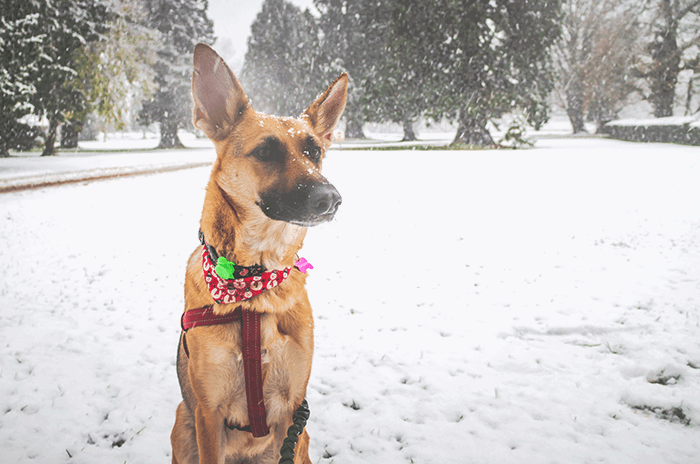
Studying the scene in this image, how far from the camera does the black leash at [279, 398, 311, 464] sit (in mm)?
1771

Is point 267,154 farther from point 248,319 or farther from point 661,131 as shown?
point 661,131

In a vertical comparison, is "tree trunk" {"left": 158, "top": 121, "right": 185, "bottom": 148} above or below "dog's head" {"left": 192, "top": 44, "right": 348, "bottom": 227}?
above

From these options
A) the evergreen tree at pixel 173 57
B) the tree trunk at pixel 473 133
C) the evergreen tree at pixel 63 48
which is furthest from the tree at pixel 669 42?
the evergreen tree at pixel 173 57

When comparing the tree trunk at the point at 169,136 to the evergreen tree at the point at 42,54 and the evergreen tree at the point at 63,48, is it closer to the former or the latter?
the evergreen tree at the point at 63,48

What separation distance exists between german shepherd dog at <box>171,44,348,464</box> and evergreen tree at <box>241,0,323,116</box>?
36.7 m

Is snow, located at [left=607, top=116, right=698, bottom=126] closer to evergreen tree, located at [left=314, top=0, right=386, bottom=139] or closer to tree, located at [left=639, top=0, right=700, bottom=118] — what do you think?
tree, located at [left=639, top=0, right=700, bottom=118]

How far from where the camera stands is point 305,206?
204 centimetres

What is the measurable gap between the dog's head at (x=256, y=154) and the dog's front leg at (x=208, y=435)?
3.60 feet

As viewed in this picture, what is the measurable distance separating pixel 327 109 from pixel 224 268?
149cm

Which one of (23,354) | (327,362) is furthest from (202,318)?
(23,354)

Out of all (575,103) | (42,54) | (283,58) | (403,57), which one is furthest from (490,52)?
(283,58)

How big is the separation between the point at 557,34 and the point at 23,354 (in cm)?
2495

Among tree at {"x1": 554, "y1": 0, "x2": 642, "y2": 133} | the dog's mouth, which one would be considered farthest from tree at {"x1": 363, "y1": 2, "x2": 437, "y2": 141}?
the dog's mouth

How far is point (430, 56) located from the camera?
19859 millimetres
